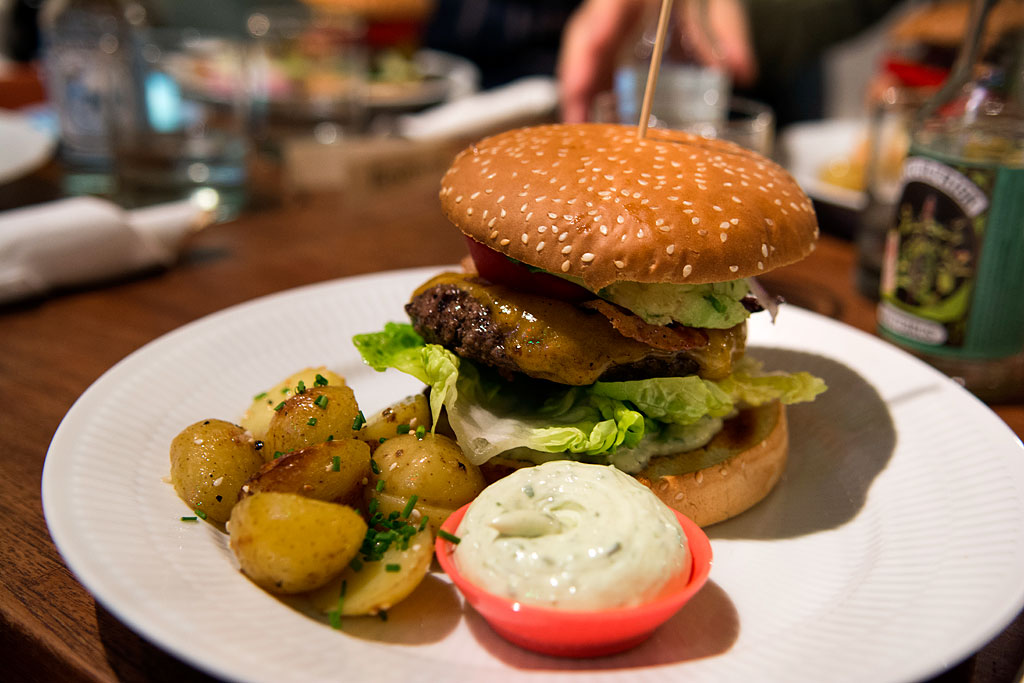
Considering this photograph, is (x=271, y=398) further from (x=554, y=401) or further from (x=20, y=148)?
(x=20, y=148)

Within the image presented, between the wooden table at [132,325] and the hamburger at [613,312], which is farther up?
the hamburger at [613,312]

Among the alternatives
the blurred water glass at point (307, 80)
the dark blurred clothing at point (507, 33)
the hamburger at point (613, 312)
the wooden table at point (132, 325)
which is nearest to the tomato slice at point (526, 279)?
the hamburger at point (613, 312)

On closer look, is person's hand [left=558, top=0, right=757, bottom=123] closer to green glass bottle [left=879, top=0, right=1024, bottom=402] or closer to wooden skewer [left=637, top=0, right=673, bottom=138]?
green glass bottle [left=879, top=0, right=1024, bottom=402]

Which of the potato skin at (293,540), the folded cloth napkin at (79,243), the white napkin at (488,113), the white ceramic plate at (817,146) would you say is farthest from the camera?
the white ceramic plate at (817,146)

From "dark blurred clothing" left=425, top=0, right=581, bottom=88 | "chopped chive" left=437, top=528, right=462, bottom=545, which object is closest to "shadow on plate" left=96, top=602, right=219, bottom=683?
"chopped chive" left=437, top=528, right=462, bottom=545

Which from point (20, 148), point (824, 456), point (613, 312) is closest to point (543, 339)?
point (613, 312)

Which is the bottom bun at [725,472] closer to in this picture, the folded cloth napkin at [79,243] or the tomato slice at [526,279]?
the tomato slice at [526,279]
